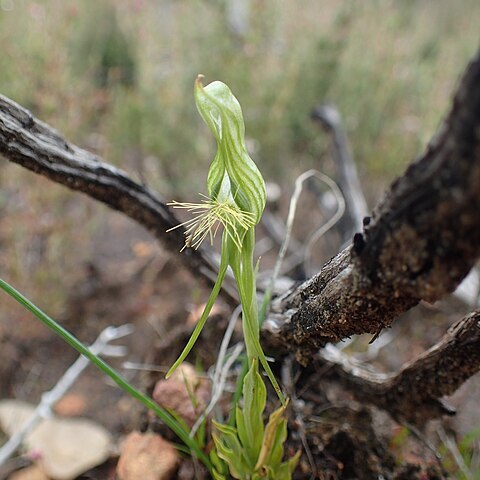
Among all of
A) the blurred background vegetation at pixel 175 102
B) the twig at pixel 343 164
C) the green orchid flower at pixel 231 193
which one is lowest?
the green orchid flower at pixel 231 193

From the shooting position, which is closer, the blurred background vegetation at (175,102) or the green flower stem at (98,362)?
the green flower stem at (98,362)

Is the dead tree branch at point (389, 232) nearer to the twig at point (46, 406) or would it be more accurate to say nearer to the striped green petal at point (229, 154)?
the striped green petal at point (229, 154)

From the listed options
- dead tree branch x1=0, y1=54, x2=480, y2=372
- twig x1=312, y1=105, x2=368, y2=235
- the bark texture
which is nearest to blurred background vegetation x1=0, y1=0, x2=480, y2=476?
twig x1=312, y1=105, x2=368, y2=235

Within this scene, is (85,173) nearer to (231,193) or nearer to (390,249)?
(231,193)

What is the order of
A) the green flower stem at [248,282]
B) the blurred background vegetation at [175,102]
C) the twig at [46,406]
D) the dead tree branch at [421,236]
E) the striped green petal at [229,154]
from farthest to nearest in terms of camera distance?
the blurred background vegetation at [175,102] → the twig at [46,406] → the green flower stem at [248,282] → the striped green petal at [229,154] → the dead tree branch at [421,236]

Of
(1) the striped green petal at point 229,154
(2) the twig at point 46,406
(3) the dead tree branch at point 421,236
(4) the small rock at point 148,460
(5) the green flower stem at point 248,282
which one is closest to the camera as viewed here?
(3) the dead tree branch at point 421,236

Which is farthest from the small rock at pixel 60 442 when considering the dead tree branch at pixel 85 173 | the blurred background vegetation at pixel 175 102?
the dead tree branch at pixel 85 173

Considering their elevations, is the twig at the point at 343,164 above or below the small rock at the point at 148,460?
above
